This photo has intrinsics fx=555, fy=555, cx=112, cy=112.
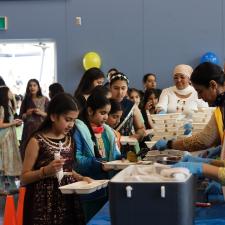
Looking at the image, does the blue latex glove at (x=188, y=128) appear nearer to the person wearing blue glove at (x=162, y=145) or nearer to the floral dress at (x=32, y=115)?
the person wearing blue glove at (x=162, y=145)

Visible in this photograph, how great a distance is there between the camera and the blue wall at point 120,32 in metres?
8.04

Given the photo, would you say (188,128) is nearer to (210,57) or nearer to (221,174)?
(221,174)

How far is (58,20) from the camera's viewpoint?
26.9ft

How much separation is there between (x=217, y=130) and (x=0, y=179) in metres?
3.57

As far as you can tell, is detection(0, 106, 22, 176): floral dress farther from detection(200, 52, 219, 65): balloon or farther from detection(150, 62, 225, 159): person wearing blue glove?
detection(150, 62, 225, 159): person wearing blue glove

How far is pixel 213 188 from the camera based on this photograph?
244 cm

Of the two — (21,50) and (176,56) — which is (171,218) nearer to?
(176,56)

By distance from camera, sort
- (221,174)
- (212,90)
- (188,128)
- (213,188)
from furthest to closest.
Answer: (188,128)
(212,90)
(213,188)
(221,174)

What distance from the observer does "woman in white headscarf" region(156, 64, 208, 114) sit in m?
4.56

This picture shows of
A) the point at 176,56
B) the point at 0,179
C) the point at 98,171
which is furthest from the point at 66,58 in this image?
the point at 98,171

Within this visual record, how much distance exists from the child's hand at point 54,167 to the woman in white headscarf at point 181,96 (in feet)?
7.32

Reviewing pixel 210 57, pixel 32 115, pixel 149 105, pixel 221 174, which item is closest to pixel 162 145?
pixel 221 174

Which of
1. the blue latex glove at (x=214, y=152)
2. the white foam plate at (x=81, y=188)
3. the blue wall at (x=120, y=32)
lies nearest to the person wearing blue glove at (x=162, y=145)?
the blue latex glove at (x=214, y=152)

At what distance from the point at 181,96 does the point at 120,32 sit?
11.8 ft
